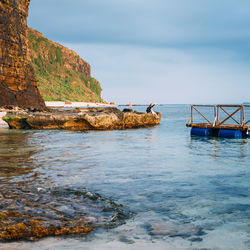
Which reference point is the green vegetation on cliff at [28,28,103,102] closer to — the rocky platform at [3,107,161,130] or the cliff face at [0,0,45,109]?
the cliff face at [0,0,45,109]

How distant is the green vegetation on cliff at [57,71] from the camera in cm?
15025

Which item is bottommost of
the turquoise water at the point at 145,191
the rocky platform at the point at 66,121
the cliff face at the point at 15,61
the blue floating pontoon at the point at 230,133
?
the turquoise water at the point at 145,191

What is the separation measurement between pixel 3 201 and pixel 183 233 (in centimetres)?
338

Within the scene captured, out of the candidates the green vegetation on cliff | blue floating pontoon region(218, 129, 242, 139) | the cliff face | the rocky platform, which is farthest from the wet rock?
the green vegetation on cliff

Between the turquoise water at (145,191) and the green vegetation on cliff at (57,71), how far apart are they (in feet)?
415

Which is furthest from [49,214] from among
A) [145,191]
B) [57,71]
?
[57,71]

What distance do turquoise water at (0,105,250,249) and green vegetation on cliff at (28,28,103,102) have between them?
126 metres

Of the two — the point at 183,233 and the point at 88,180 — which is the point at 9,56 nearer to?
the point at 88,180

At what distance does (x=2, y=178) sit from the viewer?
8273 millimetres

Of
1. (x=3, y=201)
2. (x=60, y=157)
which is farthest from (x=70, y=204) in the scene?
(x=60, y=157)

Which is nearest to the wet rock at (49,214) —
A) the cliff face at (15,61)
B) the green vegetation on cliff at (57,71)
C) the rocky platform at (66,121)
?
the rocky platform at (66,121)

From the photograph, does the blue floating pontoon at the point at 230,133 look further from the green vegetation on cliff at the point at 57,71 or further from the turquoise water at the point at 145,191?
the green vegetation on cliff at the point at 57,71

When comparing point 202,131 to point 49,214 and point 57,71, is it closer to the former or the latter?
point 49,214

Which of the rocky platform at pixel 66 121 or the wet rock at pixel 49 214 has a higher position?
the rocky platform at pixel 66 121
